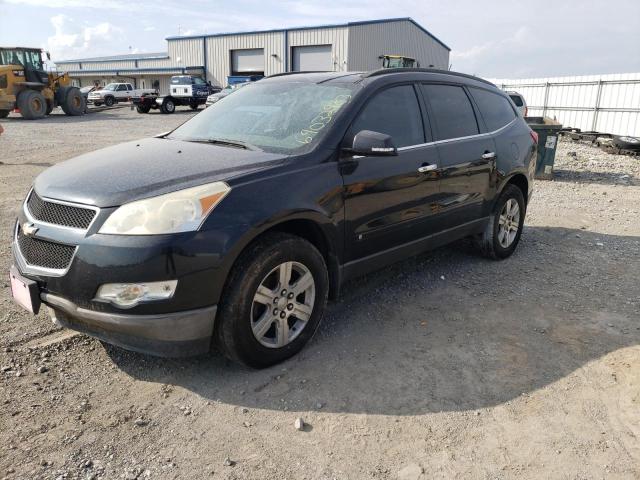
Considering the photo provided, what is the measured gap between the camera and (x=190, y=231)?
2732 mm

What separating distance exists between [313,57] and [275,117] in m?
37.0

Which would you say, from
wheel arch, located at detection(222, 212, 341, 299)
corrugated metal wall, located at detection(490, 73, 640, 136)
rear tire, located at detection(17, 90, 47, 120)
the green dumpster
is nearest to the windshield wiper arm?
wheel arch, located at detection(222, 212, 341, 299)

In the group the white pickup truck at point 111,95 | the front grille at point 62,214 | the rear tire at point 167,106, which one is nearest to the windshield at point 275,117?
the front grille at point 62,214

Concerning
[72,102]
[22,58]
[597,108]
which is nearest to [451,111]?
[597,108]

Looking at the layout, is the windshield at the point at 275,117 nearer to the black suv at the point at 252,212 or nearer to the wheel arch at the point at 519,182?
the black suv at the point at 252,212

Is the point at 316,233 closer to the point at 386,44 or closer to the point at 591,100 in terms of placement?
the point at 591,100

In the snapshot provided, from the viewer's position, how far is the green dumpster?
10164 millimetres

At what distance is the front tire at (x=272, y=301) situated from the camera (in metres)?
2.96

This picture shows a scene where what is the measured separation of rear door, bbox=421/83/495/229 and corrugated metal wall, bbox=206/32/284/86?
35.3m

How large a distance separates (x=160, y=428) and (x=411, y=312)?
217 centimetres

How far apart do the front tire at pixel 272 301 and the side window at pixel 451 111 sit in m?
1.81

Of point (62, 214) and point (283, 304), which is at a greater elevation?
point (62, 214)

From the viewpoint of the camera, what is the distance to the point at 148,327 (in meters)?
2.75

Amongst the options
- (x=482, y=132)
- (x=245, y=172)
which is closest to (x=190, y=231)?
(x=245, y=172)
